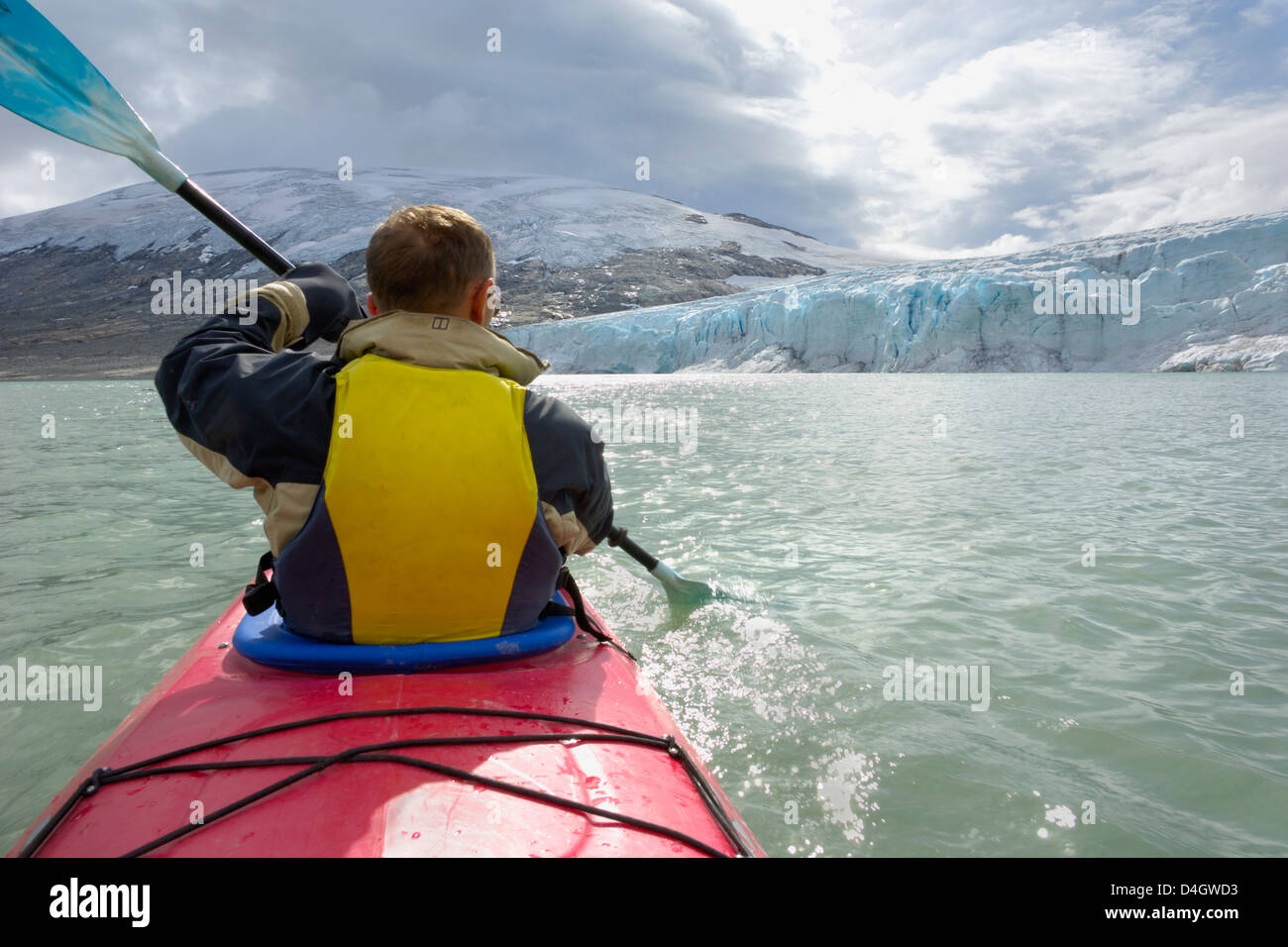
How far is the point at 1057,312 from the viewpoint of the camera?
3011cm

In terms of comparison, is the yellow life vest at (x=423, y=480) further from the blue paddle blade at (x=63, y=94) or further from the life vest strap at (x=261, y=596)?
the blue paddle blade at (x=63, y=94)

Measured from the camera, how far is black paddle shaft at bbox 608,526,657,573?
300 cm

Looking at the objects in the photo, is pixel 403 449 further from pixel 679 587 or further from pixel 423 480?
pixel 679 587

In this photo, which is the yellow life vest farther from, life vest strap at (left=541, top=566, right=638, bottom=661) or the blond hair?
life vest strap at (left=541, top=566, right=638, bottom=661)

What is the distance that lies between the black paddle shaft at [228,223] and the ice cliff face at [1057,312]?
3221 cm

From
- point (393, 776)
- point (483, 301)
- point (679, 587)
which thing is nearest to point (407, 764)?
point (393, 776)

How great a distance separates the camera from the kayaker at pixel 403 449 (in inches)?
55.9

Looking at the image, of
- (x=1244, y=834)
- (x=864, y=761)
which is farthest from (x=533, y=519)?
(x=1244, y=834)

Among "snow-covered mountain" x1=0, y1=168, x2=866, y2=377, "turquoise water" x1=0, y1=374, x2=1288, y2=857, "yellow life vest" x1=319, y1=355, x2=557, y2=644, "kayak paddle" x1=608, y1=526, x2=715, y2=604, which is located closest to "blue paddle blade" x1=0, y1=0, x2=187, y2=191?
"yellow life vest" x1=319, y1=355, x2=557, y2=644

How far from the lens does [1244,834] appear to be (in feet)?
6.91

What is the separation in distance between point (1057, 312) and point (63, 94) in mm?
33953

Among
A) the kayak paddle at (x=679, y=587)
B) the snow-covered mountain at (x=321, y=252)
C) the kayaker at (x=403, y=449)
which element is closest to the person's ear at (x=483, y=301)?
the kayaker at (x=403, y=449)
